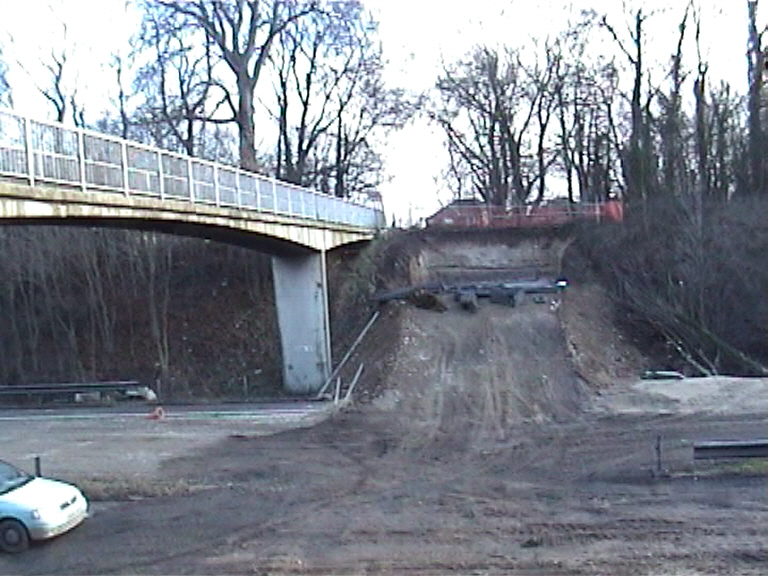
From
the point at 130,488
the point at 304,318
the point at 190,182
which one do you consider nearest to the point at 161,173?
the point at 190,182

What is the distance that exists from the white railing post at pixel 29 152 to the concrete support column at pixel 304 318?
16688 millimetres

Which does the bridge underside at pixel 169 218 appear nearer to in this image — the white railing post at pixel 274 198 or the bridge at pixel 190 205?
the bridge at pixel 190 205

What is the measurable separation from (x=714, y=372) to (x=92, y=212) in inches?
861

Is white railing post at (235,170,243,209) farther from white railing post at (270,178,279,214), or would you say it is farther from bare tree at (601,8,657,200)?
bare tree at (601,8,657,200)

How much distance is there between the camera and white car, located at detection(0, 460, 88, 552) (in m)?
13.1

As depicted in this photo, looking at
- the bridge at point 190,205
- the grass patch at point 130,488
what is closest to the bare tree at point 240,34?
the bridge at point 190,205

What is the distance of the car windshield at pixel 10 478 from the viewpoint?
1389cm

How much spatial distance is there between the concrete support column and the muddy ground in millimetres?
2179

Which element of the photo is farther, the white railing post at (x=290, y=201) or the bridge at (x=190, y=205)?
the white railing post at (x=290, y=201)

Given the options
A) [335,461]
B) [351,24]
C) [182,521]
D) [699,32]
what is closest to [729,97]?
[699,32]

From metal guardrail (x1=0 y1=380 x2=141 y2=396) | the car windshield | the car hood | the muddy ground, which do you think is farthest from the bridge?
metal guardrail (x1=0 y1=380 x2=141 y2=396)

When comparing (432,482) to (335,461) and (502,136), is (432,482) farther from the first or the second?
(502,136)

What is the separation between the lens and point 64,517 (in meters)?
13.6

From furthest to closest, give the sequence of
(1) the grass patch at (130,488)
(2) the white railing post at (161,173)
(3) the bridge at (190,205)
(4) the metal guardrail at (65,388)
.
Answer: (4) the metal guardrail at (65,388) → (2) the white railing post at (161,173) → (1) the grass patch at (130,488) → (3) the bridge at (190,205)
